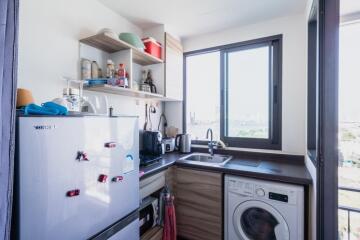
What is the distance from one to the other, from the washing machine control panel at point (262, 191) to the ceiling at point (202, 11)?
1.68 metres

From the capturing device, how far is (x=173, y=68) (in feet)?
7.75

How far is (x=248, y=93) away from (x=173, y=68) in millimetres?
982

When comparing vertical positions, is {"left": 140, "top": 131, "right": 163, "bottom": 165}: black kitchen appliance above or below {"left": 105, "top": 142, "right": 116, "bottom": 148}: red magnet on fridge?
below

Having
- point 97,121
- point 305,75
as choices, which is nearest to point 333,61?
point 305,75

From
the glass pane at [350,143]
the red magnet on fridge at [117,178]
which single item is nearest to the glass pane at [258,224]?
the glass pane at [350,143]

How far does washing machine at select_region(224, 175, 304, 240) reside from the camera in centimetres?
144

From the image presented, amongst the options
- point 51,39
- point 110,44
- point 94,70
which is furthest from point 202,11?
point 51,39

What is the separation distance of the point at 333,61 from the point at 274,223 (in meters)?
1.30

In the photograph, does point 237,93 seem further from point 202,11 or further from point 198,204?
point 198,204

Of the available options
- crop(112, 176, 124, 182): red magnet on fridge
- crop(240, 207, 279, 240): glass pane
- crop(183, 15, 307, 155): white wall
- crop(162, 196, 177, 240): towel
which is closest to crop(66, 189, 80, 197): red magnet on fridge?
crop(112, 176, 124, 182): red magnet on fridge

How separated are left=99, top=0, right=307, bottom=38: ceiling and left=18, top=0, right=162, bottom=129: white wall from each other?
29 cm

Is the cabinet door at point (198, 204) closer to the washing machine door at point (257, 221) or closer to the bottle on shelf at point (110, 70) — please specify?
the washing machine door at point (257, 221)

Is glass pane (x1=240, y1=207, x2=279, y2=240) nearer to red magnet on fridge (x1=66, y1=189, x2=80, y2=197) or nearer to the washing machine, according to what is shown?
the washing machine

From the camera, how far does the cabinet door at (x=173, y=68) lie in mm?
2229
